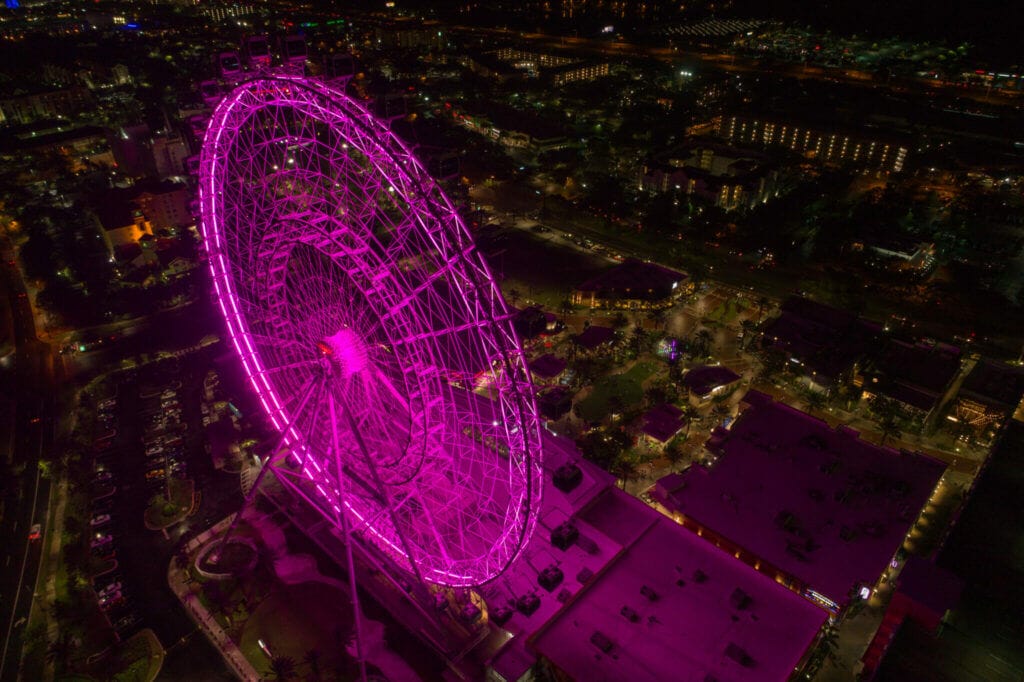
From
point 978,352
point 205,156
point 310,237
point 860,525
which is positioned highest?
point 205,156

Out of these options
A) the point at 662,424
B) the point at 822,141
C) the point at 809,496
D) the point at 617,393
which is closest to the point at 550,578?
the point at 809,496

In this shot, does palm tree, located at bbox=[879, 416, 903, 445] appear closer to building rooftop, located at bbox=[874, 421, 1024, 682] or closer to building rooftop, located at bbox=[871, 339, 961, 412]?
building rooftop, located at bbox=[871, 339, 961, 412]

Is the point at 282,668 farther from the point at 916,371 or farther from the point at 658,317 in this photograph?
the point at 916,371

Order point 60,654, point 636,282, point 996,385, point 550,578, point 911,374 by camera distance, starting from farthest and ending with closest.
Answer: point 636,282 → point 911,374 → point 996,385 → point 60,654 → point 550,578

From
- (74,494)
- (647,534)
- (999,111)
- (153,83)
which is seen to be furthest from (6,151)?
(999,111)

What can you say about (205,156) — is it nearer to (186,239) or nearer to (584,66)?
(186,239)
